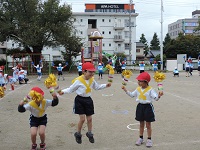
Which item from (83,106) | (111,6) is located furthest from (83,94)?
(111,6)

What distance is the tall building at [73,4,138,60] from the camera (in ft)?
191

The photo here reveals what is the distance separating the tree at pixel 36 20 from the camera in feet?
100

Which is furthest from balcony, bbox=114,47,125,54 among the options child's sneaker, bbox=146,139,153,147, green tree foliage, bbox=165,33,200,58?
child's sneaker, bbox=146,139,153,147

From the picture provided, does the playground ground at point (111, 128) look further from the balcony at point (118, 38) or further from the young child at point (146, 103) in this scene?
the balcony at point (118, 38)

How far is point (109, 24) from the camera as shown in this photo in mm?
58750

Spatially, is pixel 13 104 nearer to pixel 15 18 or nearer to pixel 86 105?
pixel 86 105

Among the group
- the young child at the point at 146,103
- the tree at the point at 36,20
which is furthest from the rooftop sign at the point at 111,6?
the young child at the point at 146,103

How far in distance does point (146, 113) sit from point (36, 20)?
2785 cm

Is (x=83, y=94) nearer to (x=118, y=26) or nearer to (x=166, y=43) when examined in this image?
(x=118, y=26)

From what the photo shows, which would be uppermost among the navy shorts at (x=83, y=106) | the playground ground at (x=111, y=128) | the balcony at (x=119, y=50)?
the balcony at (x=119, y=50)

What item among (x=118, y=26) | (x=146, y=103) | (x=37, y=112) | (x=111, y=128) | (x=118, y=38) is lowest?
(x=111, y=128)

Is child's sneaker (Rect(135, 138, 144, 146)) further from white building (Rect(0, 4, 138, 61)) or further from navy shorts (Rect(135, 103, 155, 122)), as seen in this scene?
white building (Rect(0, 4, 138, 61))

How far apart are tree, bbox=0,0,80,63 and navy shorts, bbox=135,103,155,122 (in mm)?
25907

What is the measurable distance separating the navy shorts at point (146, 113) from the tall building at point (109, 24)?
2062 inches
